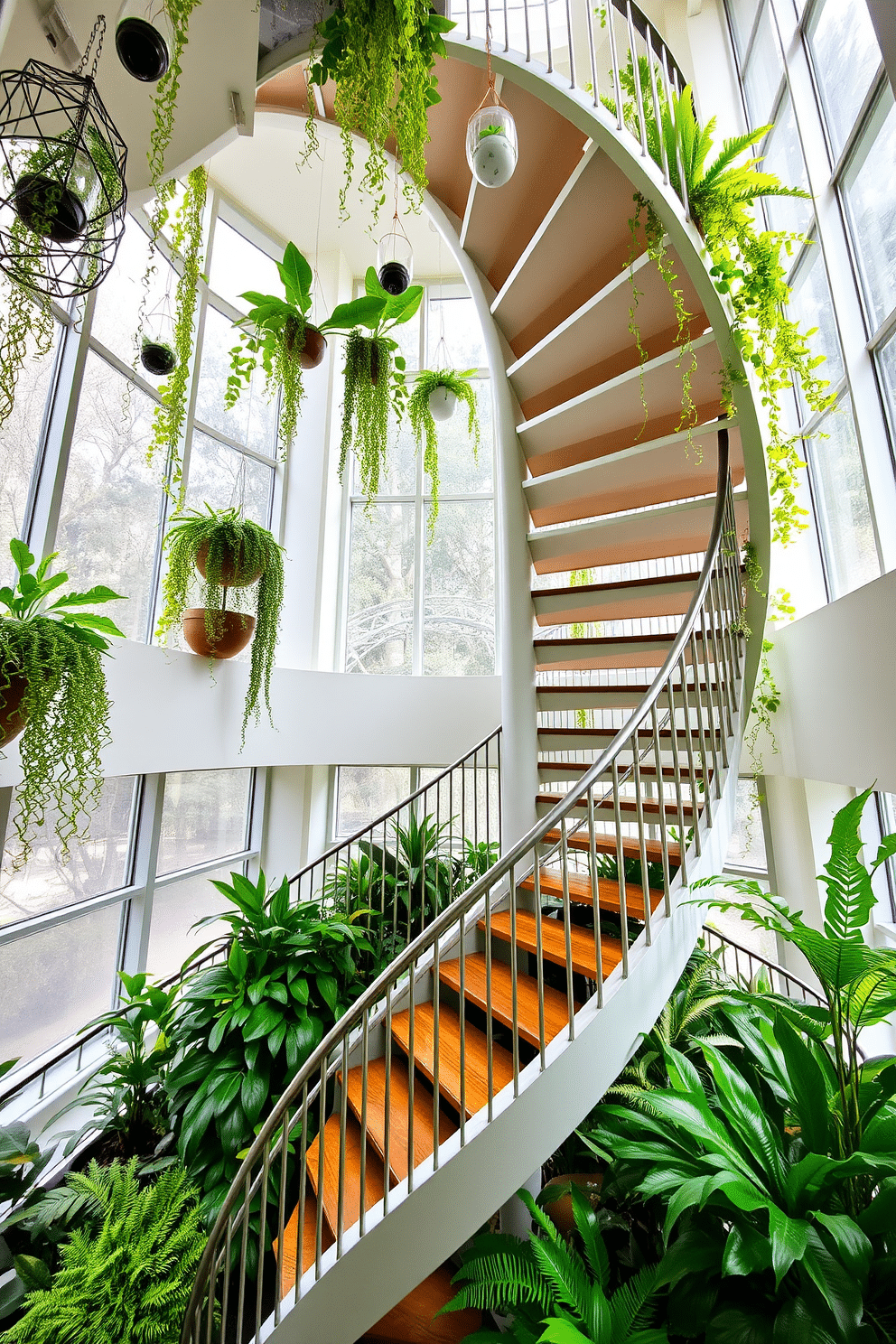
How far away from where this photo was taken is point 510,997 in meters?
2.44

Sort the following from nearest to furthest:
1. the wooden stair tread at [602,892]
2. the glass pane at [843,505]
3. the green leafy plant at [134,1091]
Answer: the wooden stair tread at [602,892] → the green leafy plant at [134,1091] → the glass pane at [843,505]

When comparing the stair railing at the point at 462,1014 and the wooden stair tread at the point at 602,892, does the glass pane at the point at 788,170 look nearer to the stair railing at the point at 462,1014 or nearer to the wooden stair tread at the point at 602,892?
the stair railing at the point at 462,1014

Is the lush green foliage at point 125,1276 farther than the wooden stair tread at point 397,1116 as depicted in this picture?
No

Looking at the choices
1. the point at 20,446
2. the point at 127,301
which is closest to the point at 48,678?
the point at 20,446

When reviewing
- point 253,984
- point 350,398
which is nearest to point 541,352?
point 350,398

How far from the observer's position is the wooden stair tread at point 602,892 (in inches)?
102

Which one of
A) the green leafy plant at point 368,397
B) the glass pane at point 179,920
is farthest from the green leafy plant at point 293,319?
the glass pane at point 179,920

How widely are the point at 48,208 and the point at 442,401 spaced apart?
7.74 ft

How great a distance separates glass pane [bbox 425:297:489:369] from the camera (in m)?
5.88

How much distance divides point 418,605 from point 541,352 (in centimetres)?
276

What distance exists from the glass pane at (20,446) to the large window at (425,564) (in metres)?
2.83

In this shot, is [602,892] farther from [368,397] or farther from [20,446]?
[20,446]

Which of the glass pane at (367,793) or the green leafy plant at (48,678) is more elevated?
the green leafy plant at (48,678)

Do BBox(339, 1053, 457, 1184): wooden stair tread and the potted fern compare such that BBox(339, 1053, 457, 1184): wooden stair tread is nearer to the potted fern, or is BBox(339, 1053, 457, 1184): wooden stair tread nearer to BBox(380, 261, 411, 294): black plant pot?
the potted fern
